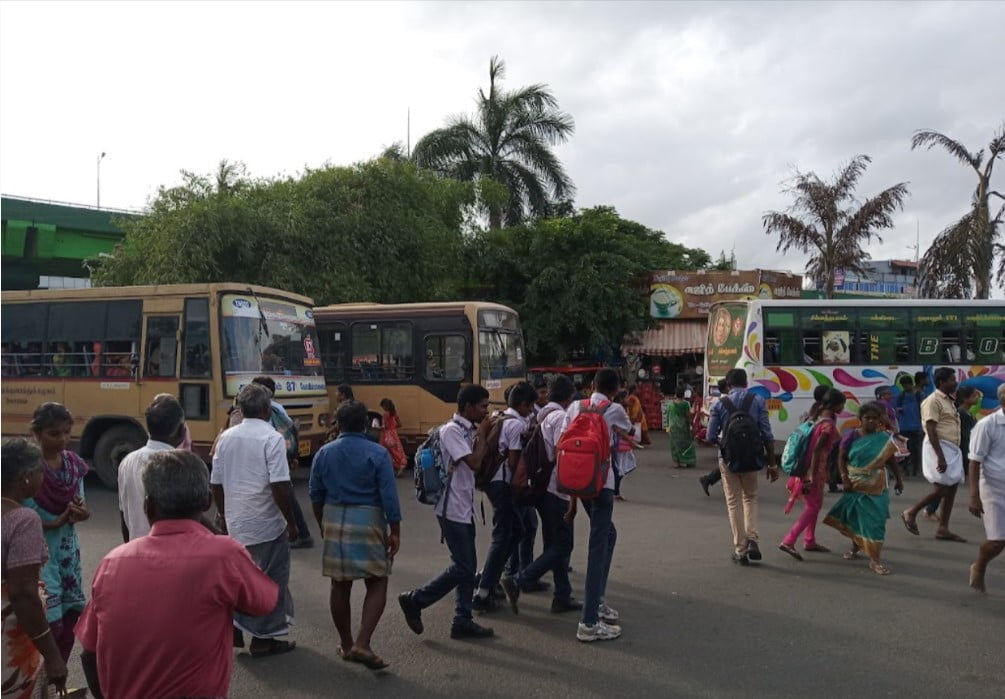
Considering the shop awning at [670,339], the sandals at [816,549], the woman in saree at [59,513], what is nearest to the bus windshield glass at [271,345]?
the woman in saree at [59,513]

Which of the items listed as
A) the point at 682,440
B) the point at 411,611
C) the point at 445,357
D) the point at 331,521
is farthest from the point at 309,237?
the point at 331,521

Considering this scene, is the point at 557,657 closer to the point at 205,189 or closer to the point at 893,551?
the point at 893,551

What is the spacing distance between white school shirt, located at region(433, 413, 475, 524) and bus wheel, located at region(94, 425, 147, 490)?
24.9 ft

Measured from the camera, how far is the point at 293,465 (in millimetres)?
9859

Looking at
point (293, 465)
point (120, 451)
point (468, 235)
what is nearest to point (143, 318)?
point (120, 451)

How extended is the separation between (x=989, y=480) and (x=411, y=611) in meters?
4.24

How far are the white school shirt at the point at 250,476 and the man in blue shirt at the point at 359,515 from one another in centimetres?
30

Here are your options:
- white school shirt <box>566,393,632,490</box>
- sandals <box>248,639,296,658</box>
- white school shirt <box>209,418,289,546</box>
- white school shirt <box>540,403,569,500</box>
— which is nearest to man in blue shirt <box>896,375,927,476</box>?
white school shirt <box>566,393,632,490</box>

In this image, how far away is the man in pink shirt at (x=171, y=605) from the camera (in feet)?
8.41

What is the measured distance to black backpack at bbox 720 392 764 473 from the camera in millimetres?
7297

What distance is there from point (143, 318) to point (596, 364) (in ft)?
44.3

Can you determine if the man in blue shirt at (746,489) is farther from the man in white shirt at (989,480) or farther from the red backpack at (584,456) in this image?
the red backpack at (584,456)

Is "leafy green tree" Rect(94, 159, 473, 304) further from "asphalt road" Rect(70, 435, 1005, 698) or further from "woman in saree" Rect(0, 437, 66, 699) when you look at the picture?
"woman in saree" Rect(0, 437, 66, 699)

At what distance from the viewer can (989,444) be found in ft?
20.5
